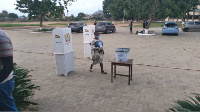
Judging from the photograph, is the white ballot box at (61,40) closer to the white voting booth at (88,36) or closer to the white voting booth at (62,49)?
the white voting booth at (62,49)

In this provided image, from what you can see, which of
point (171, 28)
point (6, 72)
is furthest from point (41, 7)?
point (6, 72)

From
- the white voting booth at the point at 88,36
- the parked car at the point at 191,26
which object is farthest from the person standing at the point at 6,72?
the parked car at the point at 191,26

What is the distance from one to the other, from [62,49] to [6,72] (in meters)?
4.03

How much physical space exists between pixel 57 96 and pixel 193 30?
24.2 meters

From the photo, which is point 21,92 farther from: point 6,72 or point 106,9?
point 106,9

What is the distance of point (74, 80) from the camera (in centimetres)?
609

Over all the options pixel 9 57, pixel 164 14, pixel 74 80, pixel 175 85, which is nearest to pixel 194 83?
pixel 175 85

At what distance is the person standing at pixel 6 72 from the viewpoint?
87.3 inches

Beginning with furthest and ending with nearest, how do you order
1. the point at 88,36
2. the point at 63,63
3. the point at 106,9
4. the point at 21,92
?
1. the point at 106,9
2. the point at 88,36
3. the point at 63,63
4. the point at 21,92

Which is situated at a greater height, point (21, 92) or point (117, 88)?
point (21, 92)

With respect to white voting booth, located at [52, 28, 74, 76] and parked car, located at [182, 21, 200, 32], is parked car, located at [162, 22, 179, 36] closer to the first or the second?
parked car, located at [182, 21, 200, 32]

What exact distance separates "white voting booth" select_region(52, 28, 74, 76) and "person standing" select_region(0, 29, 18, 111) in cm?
A: 390

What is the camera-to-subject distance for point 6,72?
228 centimetres

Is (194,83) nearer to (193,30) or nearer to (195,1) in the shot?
(193,30)
